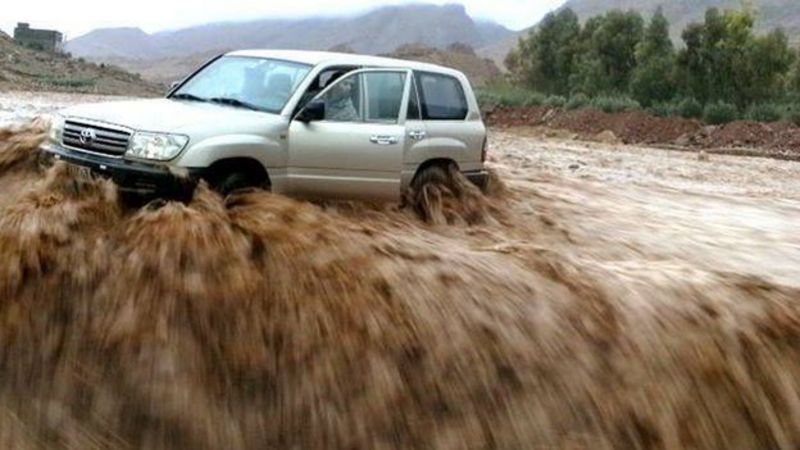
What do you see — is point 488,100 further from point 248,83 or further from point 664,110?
point 248,83

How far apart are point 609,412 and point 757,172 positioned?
→ 19.1m

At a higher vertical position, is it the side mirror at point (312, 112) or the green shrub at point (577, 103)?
the side mirror at point (312, 112)

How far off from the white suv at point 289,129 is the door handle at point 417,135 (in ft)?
0.05

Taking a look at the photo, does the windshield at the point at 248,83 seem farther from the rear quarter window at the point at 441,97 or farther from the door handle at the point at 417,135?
the rear quarter window at the point at 441,97

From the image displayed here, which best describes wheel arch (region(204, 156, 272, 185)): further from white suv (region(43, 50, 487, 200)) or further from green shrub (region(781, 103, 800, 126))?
green shrub (region(781, 103, 800, 126))

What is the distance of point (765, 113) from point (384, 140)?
97.2 feet

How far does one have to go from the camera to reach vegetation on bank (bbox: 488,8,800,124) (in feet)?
125

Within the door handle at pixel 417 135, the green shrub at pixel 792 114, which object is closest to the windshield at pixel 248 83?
the door handle at pixel 417 135

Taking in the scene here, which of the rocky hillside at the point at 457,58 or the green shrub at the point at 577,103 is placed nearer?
the green shrub at the point at 577,103

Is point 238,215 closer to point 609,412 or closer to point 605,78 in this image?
point 609,412

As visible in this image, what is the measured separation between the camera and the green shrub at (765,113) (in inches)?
1433

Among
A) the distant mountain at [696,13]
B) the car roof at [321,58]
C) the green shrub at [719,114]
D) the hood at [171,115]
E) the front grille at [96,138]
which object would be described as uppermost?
the distant mountain at [696,13]

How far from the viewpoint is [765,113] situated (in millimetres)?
36938

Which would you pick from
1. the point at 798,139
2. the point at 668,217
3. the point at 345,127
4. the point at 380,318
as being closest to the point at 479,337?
the point at 380,318
